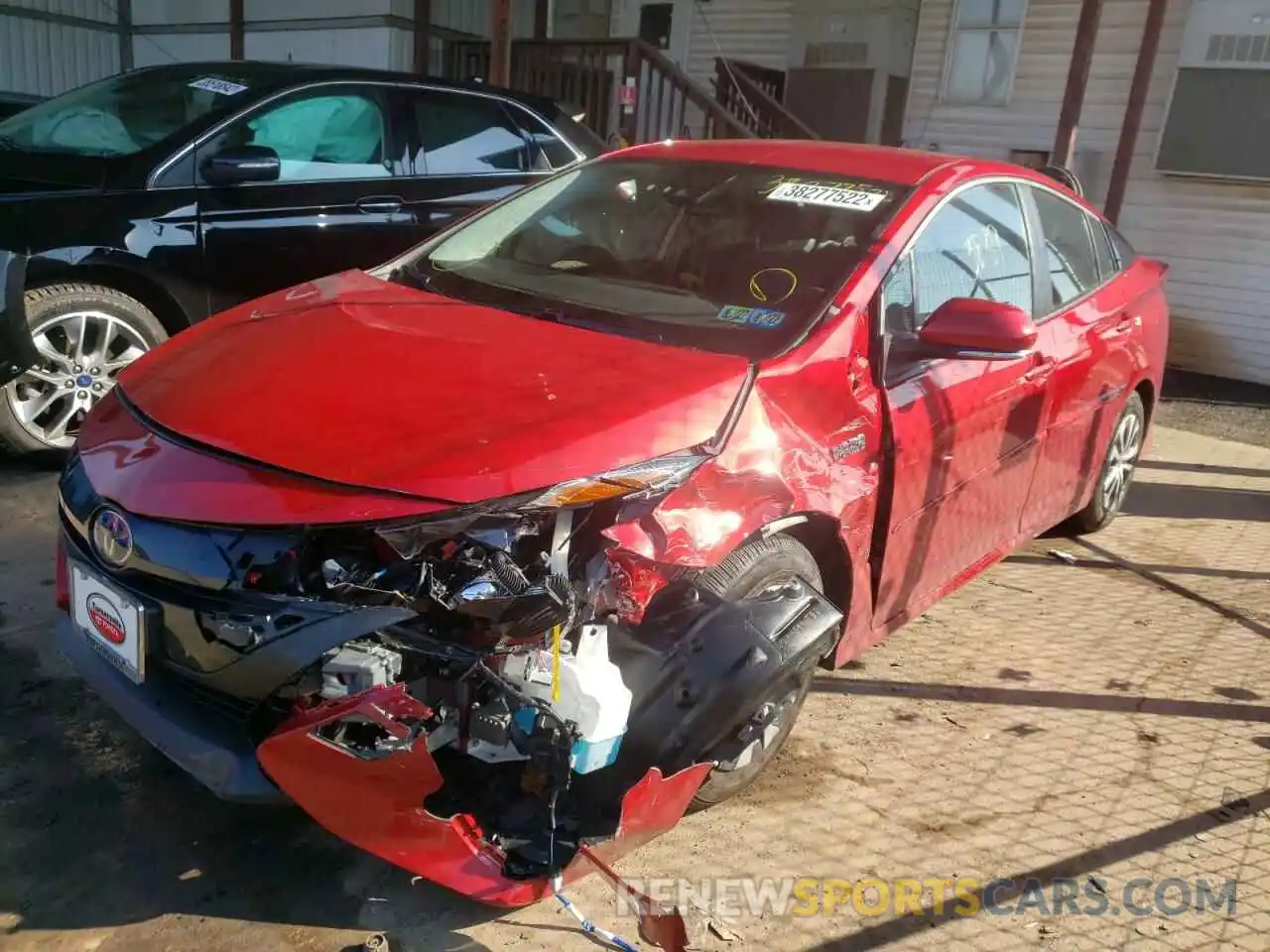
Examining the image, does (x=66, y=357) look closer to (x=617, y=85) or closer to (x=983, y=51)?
(x=617, y=85)

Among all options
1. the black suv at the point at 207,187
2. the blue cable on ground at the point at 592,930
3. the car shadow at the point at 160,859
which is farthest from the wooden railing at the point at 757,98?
the blue cable on ground at the point at 592,930

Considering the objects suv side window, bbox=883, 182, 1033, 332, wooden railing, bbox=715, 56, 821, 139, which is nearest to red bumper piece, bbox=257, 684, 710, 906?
suv side window, bbox=883, 182, 1033, 332

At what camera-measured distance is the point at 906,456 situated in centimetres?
280

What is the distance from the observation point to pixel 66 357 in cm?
415

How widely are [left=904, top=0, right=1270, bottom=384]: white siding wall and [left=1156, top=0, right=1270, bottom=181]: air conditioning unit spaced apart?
0.59 ft

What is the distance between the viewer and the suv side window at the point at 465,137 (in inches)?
208

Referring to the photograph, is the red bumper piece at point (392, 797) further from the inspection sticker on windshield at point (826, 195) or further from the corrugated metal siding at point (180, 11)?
the corrugated metal siding at point (180, 11)

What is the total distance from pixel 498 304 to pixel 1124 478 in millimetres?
3467

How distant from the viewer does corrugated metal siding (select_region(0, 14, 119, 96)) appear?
14.0 m

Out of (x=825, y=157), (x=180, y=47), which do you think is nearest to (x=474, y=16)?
(x=180, y=47)

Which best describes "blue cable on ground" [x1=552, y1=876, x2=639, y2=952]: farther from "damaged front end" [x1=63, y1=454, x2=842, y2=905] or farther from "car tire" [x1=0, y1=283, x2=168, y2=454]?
"car tire" [x1=0, y1=283, x2=168, y2=454]

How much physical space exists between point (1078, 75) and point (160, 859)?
27.1 feet

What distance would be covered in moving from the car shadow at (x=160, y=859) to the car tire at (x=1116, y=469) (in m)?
3.57

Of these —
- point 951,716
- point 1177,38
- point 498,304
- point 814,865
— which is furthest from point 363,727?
point 1177,38
